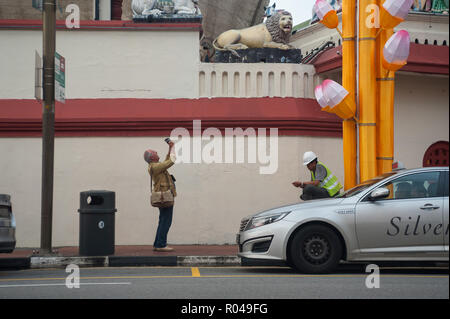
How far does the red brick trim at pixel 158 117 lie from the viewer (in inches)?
552

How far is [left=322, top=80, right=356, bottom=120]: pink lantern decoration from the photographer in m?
12.1

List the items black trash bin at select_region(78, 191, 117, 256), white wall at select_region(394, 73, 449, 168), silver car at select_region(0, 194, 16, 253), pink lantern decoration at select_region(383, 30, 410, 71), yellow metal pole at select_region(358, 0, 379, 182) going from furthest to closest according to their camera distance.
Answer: white wall at select_region(394, 73, 449, 168), yellow metal pole at select_region(358, 0, 379, 182), pink lantern decoration at select_region(383, 30, 410, 71), black trash bin at select_region(78, 191, 117, 256), silver car at select_region(0, 194, 16, 253)

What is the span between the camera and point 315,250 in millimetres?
9125

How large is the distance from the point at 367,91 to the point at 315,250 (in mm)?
4216

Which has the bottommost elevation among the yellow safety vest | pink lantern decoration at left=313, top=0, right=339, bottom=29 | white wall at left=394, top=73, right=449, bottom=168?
the yellow safety vest

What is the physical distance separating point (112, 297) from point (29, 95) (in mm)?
8360

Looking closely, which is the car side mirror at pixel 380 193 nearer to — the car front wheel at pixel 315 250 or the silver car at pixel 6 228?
the car front wheel at pixel 315 250

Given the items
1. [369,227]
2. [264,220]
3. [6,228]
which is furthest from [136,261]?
[369,227]

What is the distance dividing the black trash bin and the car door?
4.31 metres

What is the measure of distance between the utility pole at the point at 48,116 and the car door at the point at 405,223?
5372 mm

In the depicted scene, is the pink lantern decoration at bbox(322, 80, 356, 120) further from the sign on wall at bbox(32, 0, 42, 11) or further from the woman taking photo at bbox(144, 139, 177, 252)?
the sign on wall at bbox(32, 0, 42, 11)

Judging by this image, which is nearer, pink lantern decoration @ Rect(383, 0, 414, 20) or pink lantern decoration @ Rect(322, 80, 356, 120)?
pink lantern decoration @ Rect(383, 0, 414, 20)

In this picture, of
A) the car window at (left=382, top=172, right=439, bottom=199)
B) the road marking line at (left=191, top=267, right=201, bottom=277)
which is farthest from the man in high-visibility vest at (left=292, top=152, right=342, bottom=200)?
the road marking line at (left=191, top=267, right=201, bottom=277)

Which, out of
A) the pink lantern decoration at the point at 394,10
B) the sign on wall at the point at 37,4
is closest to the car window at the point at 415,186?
the pink lantern decoration at the point at 394,10
